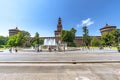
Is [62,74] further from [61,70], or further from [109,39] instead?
[109,39]

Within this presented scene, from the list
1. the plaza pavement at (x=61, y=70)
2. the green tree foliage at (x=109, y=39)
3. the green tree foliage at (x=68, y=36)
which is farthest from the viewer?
the green tree foliage at (x=68, y=36)

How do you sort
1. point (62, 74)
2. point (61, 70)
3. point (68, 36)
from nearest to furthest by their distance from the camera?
point (62, 74), point (61, 70), point (68, 36)

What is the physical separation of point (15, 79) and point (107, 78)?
4353 millimetres

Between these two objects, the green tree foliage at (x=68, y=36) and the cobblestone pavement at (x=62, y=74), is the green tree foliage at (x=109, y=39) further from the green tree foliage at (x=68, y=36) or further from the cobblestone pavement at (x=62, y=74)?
the cobblestone pavement at (x=62, y=74)

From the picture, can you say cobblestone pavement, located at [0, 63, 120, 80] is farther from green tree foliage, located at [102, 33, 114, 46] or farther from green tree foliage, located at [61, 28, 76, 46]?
green tree foliage, located at [61, 28, 76, 46]

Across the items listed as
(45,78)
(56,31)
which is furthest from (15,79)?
(56,31)

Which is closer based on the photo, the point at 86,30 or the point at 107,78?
the point at 107,78

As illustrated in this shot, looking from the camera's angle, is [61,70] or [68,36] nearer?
[61,70]

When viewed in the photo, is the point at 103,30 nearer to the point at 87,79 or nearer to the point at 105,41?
the point at 105,41

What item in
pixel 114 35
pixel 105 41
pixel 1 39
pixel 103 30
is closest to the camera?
pixel 114 35

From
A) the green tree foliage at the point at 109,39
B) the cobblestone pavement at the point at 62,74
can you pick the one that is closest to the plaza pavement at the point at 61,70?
the cobblestone pavement at the point at 62,74

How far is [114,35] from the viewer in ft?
319

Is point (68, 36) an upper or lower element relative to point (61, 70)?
upper

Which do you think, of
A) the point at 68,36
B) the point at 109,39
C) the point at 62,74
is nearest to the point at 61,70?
the point at 62,74
